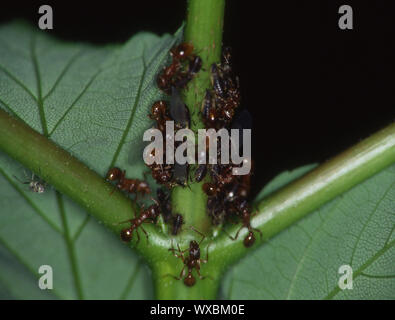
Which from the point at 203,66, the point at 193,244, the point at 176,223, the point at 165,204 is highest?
the point at 203,66

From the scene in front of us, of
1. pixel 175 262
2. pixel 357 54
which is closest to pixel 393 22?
pixel 357 54

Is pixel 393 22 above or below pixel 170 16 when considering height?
above

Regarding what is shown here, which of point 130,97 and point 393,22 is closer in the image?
point 130,97

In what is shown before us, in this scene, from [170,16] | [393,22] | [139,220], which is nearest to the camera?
[139,220]

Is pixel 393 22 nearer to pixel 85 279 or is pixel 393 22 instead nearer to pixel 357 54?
pixel 357 54

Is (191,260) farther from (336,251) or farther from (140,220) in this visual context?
(336,251)

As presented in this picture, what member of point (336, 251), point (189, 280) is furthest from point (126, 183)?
point (336, 251)

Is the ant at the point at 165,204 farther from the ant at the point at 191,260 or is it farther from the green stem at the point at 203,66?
the ant at the point at 191,260
